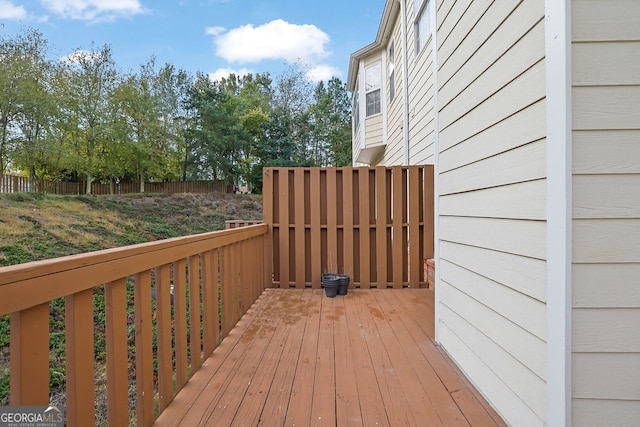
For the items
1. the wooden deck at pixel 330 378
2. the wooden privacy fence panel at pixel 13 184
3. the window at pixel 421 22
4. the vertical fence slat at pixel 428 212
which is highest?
the window at pixel 421 22

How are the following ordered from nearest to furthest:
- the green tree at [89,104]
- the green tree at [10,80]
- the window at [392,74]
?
the window at [392,74] → the green tree at [10,80] → the green tree at [89,104]

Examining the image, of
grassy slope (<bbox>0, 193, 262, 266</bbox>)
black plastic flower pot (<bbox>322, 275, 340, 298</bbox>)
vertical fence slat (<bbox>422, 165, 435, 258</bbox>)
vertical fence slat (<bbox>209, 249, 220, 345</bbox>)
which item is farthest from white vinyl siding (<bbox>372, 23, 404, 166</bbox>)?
grassy slope (<bbox>0, 193, 262, 266</bbox>)

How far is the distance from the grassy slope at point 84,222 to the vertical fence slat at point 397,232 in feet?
12.6

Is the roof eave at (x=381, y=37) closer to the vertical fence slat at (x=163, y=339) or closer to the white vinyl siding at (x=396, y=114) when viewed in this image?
the white vinyl siding at (x=396, y=114)

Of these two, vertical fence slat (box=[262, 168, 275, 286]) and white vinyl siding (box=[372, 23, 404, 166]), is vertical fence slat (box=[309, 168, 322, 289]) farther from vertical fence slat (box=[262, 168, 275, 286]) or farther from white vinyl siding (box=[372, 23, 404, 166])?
white vinyl siding (box=[372, 23, 404, 166])

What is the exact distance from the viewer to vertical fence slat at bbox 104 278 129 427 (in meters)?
1.19

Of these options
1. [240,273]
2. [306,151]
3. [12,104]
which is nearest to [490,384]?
[240,273]

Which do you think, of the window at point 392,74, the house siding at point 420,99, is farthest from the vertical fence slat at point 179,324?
the window at point 392,74

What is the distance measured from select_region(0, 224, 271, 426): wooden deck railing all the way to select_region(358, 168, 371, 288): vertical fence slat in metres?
2.07

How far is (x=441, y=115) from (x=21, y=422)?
2533 mm

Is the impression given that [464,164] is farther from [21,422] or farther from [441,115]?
[21,422]

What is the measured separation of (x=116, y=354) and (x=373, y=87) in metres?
7.74

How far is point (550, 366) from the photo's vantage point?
1.17 m

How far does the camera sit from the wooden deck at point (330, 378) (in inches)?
58.2
